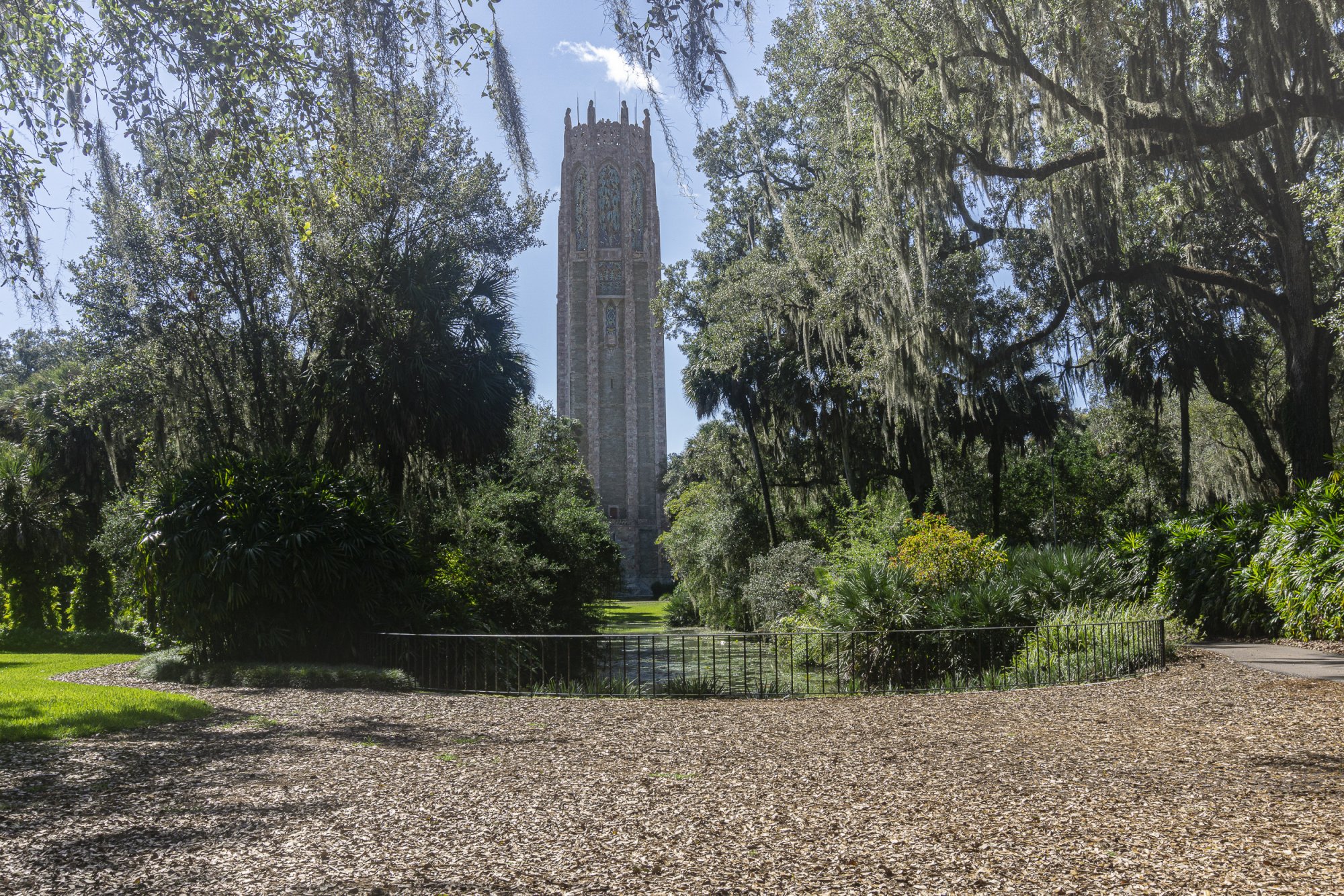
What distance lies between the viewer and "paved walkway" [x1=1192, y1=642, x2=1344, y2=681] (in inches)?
333

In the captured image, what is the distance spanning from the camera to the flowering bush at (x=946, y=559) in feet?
42.2

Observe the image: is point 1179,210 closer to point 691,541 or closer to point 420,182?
point 420,182

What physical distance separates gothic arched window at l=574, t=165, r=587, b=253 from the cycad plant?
152ft

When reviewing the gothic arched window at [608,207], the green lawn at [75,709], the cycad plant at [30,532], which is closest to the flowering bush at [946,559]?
the green lawn at [75,709]

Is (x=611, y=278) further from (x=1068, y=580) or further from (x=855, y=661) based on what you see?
(x=855, y=661)

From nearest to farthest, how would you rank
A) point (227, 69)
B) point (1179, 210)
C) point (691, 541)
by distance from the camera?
point (227, 69)
point (1179, 210)
point (691, 541)

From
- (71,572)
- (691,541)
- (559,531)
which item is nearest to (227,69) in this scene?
(559,531)

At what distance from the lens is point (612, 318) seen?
206 ft

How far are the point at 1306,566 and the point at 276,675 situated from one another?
1255 cm

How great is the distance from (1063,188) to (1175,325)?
670cm

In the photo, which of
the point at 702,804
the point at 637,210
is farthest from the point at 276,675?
the point at 637,210

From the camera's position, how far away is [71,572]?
19.0 meters

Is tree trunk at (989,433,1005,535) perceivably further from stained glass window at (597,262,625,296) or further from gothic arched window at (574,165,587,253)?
gothic arched window at (574,165,587,253)

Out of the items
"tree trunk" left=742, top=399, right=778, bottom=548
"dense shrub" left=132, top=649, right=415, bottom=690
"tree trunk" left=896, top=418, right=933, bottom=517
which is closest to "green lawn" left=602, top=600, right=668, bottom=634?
"tree trunk" left=742, top=399, right=778, bottom=548
